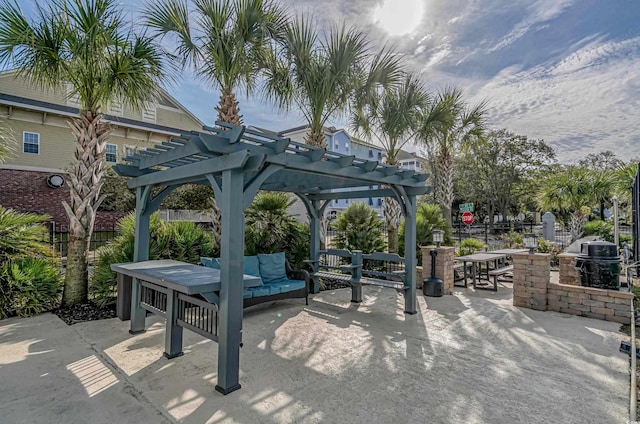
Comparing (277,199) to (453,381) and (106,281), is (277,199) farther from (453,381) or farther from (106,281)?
(453,381)

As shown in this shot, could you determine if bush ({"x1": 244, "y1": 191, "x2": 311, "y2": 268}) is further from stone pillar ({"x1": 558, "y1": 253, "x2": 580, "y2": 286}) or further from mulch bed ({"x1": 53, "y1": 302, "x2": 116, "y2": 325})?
stone pillar ({"x1": 558, "y1": 253, "x2": 580, "y2": 286})

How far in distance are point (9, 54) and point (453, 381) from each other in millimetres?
7617

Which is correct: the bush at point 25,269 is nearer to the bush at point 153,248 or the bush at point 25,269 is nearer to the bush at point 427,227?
the bush at point 153,248

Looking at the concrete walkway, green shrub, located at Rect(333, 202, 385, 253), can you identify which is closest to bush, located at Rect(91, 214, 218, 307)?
the concrete walkway

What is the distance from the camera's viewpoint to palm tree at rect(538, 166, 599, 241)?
11008 millimetres

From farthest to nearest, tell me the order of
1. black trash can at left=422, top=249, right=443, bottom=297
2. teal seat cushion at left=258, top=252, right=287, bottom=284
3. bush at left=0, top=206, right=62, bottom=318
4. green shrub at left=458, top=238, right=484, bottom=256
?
green shrub at left=458, top=238, right=484, bottom=256, black trash can at left=422, top=249, right=443, bottom=297, teal seat cushion at left=258, top=252, right=287, bottom=284, bush at left=0, top=206, right=62, bottom=318

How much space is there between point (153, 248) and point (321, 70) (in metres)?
5.19

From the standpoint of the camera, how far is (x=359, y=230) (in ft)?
29.9

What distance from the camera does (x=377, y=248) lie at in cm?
901

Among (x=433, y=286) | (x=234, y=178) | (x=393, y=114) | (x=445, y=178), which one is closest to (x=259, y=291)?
(x=234, y=178)

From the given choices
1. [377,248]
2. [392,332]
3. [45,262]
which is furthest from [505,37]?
[45,262]

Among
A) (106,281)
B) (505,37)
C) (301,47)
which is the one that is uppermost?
(505,37)

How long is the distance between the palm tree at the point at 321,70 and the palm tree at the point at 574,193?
309 inches

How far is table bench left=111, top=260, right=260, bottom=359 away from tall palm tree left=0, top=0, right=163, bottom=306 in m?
1.89
